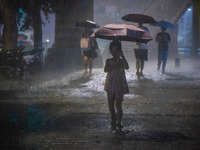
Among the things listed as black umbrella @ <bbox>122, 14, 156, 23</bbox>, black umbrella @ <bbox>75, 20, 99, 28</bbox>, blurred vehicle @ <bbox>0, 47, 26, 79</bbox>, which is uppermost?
black umbrella @ <bbox>122, 14, 156, 23</bbox>

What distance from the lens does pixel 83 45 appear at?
11.6 m

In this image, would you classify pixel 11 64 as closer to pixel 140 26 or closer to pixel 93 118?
pixel 140 26

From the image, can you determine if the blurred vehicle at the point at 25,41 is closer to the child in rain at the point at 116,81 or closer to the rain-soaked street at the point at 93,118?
the rain-soaked street at the point at 93,118

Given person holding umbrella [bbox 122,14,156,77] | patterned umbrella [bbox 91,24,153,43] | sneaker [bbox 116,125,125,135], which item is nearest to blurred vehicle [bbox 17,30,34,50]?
person holding umbrella [bbox 122,14,156,77]

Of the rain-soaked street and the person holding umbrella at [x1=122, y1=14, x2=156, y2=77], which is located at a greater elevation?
the person holding umbrella at [x1=122, y1=14, x2=156, y2=77]

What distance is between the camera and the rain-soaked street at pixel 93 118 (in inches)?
163

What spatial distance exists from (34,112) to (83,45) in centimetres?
594

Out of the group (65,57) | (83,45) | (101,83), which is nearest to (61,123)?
(101,83)

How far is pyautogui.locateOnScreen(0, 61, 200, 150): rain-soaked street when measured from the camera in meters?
4.15

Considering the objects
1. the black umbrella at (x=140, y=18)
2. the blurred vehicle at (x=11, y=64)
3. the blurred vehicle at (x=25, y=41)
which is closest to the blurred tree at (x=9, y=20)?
the blurred vehicle at (x=11, y=64)

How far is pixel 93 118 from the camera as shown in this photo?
18.3ft

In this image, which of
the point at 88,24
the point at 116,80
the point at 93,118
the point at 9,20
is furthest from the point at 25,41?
the point at 116,80

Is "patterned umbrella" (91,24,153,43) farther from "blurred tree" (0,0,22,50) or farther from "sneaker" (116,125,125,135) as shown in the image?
"blurred tree" (0,0,22,50)

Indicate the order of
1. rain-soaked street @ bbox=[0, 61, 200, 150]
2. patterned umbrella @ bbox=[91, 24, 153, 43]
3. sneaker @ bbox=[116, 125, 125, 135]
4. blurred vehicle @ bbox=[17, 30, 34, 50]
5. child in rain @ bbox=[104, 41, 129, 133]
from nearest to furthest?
rain-soaked street @ bbox=[0, 61, 200, 150] → sneaker @ bbox=[116, 125, 125, 135] → child in rain @ bbox=[104, 41, 129, 133] → patterned umbrella @ bbox=[91, 24, 153, 43] → blurred vehicle @ bbox=[17, 30, 34, 50]
